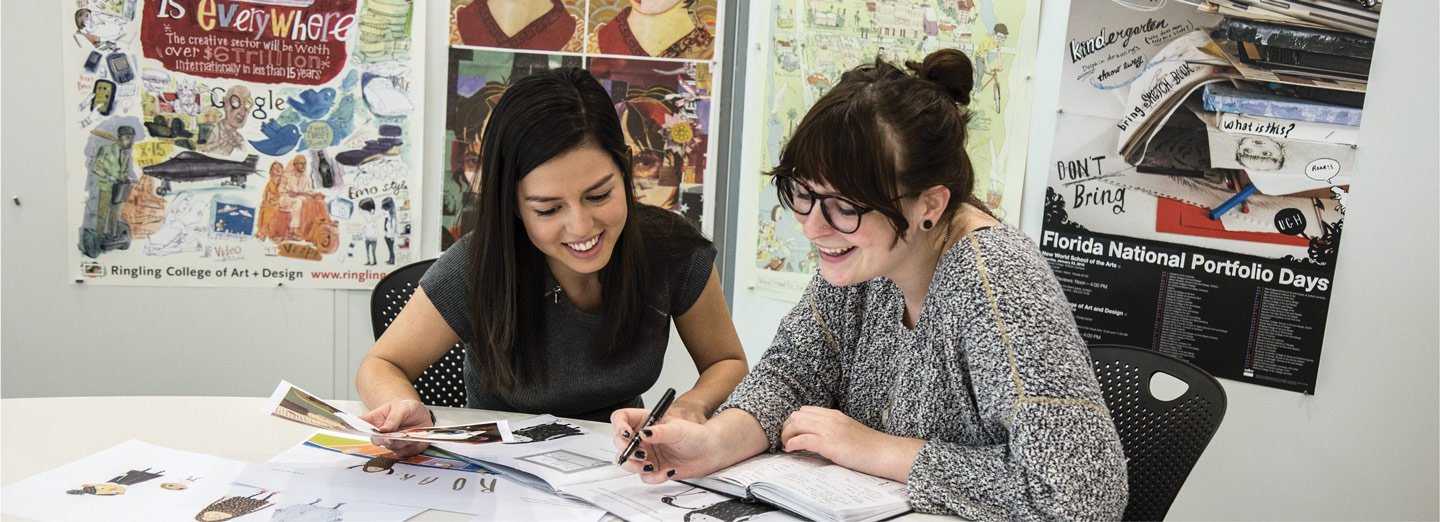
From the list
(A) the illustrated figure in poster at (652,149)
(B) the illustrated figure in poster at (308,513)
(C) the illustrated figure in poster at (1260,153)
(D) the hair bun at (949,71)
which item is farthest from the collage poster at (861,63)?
(B) the illustrated figure in poster at (308,513)

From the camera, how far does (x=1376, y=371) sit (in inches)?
78.4

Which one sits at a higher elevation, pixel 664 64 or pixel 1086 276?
pixel 664 64

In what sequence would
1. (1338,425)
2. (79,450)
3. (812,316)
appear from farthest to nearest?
(1338,425), (812,316), (79,450)

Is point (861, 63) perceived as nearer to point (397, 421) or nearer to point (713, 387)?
point (713, 387)

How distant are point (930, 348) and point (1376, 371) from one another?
1.32 metres

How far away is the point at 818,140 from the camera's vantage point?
3.98ft

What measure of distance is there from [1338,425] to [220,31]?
2799 mm

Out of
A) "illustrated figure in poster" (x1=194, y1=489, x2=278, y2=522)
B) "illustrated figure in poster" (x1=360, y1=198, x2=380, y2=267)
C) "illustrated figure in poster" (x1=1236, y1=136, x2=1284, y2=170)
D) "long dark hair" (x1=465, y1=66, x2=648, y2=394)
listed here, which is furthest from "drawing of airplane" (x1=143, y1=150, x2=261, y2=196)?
"illustrated figure in poster" (x1=1236, y1=136, x2=1284, y2=170)

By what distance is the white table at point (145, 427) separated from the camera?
1253mm

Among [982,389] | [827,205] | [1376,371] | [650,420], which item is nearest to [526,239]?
[650,420]

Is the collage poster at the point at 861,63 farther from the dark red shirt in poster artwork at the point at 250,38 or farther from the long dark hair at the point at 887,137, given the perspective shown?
the dark red shirt in poster artwork at the point at 250,38

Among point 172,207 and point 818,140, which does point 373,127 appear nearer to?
point 172,207

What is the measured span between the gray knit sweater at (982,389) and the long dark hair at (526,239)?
1.11ft

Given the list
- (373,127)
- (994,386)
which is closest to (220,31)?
(373,127)
